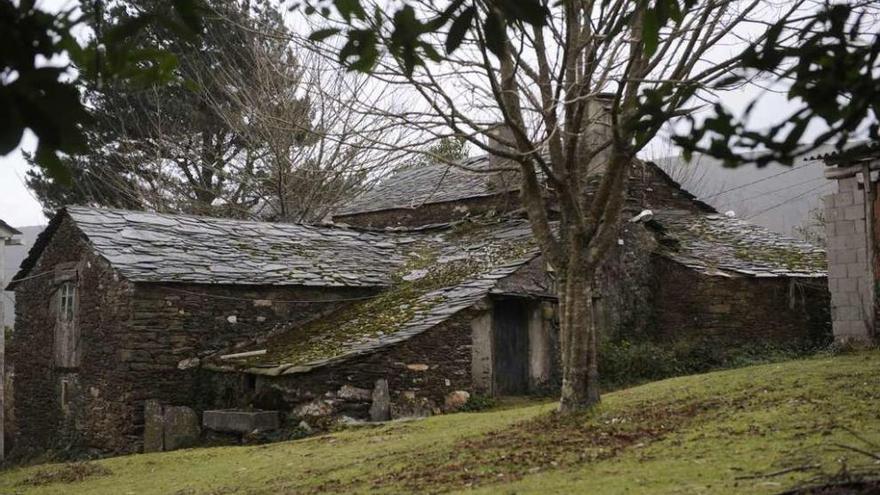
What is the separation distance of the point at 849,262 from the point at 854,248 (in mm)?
226

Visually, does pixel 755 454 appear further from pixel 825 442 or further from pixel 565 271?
pixel 565 271

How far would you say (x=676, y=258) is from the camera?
19.5m

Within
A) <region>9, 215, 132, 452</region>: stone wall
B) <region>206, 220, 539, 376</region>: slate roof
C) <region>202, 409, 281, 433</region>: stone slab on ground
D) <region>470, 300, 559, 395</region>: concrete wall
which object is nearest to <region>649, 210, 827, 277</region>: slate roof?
<region>206, 220, 539, 376</region>: slate roof

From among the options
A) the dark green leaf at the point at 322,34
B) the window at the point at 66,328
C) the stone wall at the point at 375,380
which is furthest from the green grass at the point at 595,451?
the dark green leaf at the point at 322,34

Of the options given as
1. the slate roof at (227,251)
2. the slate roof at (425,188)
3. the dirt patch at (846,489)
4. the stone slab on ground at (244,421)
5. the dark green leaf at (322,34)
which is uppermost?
the slate roof at (425,188)

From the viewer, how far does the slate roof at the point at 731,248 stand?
1855 centimetres

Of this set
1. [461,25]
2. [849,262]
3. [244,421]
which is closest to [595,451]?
[461,25]

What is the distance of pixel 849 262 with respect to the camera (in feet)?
46.9

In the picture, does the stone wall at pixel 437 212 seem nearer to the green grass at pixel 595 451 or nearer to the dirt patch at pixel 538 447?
the green grass at pixel 595 451

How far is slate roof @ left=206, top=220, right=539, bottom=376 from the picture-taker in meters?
14.2

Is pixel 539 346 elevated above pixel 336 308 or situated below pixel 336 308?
below

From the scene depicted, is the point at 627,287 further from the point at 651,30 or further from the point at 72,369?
the point at 651,30

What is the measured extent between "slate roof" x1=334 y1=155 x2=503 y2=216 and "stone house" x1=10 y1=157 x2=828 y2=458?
0.38 metres

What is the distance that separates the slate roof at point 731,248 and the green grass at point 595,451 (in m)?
5.85
